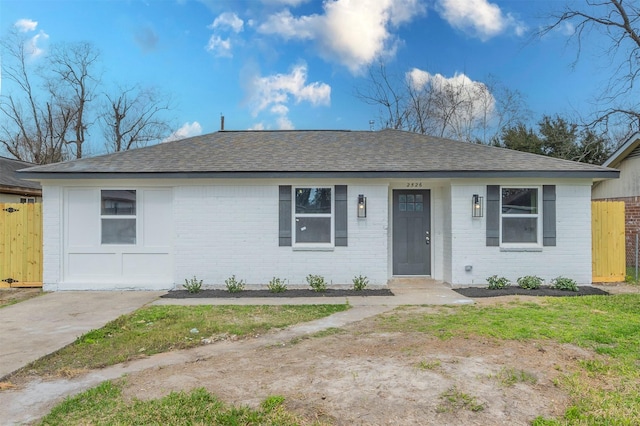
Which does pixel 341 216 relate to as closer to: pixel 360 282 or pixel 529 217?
pixel 360 282

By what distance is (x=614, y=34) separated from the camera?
648 inches

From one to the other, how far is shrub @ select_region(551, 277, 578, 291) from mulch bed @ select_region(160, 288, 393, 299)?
378cm

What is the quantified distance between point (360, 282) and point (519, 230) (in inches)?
154

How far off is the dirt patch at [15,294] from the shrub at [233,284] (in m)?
4.10

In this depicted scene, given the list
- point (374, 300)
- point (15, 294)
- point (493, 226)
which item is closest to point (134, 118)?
point (15, 294)

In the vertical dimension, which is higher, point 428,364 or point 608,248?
point 608,248

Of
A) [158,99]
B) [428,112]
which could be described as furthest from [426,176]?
[158,99]

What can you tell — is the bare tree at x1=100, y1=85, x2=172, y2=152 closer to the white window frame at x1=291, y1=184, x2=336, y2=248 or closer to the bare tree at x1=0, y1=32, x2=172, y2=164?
the bare tree at x1=0, y1=32, x2=172, y2=164

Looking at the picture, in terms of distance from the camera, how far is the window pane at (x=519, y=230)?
29.6ft

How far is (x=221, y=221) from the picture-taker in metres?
8.85

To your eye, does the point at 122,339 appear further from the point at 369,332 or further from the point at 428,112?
the point at 428,112

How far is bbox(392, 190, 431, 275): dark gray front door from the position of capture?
9.80 metres

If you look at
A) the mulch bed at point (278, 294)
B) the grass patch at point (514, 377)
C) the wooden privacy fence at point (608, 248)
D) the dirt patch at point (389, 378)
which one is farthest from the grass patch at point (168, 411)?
the wooden privacy fence at point (608, 248)

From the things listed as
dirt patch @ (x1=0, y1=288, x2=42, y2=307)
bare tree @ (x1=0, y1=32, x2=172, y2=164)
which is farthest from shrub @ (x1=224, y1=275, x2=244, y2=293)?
bare tree @ (x1=0, y1=32, x2=172, y2=164)
